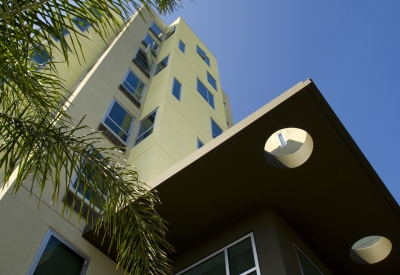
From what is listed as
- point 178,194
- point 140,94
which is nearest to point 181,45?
point 140,94

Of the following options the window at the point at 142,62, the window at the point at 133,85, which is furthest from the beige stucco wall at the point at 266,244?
the window at the point at 142,62

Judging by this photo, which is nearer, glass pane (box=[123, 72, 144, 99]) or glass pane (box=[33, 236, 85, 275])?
glass pane (box=[33, 236, 85, 275])

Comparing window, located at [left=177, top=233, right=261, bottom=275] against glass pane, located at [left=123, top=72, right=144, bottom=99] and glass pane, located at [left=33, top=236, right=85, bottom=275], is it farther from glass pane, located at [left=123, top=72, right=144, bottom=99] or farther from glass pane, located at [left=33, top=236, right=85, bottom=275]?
glass pane, located at [left=123, top=72, right=144, bottom=99]

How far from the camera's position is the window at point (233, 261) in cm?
678

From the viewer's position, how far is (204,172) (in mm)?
7211

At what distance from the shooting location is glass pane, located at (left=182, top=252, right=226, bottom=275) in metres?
7.30

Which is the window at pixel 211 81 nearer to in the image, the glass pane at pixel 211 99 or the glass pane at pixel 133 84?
the glass pane at pixel 211 99

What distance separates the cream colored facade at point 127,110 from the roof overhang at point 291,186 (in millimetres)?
965

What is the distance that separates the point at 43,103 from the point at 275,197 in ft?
16.3

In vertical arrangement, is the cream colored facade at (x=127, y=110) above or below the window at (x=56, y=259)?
above

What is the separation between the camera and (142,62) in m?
18.2

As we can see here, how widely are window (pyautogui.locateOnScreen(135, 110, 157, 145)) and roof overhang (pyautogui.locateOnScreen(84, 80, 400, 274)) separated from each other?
5035mm

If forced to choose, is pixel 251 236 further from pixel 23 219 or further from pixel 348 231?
pixel 23 219

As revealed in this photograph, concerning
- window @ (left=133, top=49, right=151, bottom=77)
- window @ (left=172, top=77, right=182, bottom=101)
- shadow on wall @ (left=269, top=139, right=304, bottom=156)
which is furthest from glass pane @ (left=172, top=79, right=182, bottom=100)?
shadow on wall @ (left=269, top=139, right=304, bottom=156)
